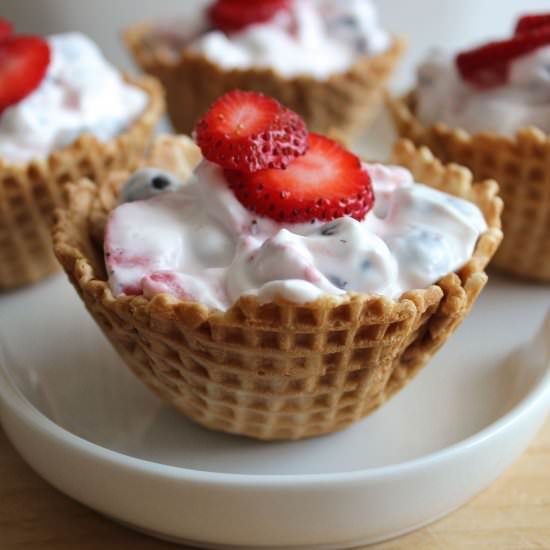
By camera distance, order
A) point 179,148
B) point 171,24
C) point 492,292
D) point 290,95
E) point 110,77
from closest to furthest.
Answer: point 179,148 → point 492,292 → point 110,77 → point 290,95 → point 171,24

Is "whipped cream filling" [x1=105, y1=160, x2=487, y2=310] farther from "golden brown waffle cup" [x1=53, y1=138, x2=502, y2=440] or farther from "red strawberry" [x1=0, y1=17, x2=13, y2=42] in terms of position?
"red strawberry" [x1=0, y1=17, x2=13, y2=42]

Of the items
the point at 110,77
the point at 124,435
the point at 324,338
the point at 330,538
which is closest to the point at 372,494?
the point at 330,538

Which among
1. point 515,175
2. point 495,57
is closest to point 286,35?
point 495,57

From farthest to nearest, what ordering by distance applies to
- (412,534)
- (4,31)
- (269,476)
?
(4,31) < (412,534) < (269,476)

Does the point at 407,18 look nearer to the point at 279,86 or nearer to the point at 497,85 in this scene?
the point at 279,86

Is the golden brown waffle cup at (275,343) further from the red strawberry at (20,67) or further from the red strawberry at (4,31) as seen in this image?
the red strawberry at (4,31)

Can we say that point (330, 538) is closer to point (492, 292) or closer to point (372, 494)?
point (372, 494)

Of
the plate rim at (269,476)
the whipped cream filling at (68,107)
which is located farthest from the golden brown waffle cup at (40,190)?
the plate rim at (269,476)
